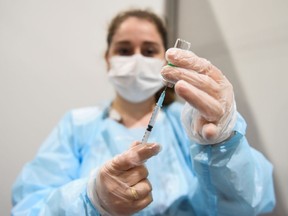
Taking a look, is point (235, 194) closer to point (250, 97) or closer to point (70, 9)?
point (250, 97)

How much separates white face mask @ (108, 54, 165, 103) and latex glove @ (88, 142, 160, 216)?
1.17 ft

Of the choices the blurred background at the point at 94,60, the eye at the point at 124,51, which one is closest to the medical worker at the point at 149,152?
the eye at the point at 124,51

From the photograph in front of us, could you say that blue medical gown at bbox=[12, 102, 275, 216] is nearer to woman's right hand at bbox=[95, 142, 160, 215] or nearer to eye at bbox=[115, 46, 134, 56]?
woman's right hand at bbox=[95, 142, 160, 215]

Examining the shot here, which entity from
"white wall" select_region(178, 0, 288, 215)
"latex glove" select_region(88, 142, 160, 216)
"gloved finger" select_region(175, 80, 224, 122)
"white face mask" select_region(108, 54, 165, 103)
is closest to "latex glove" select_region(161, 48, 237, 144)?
"gloved finger" select_region(175, 80, 224, 122)

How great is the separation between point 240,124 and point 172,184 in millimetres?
309

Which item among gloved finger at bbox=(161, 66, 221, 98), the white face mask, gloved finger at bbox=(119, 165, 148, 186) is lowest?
gloved finger at bbox=(119, 165, 148, 186)

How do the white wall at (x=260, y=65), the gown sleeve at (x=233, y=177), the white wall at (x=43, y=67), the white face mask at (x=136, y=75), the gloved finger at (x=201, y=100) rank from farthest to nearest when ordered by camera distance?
the white wall at (x=43, y=67) → the white face mask at (x=136, y=75) → the white wall at (x=260, y=65) → the gown sleeve at (x=233, y=177) → the gloved finger at (x=201, y=100)

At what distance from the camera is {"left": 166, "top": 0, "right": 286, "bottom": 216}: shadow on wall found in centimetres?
75

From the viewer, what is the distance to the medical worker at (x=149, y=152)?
50 cm

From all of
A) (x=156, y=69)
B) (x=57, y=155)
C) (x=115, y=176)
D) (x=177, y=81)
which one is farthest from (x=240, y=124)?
(x=57, y=155)

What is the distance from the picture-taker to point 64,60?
1.12 meters

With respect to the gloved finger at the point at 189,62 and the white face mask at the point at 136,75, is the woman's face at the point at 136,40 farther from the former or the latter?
the gloved finger at the point at 189,62

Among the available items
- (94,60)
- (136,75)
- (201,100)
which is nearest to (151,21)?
(136,75)

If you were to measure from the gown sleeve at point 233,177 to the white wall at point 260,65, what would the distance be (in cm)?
6
